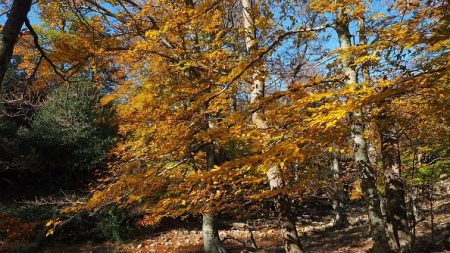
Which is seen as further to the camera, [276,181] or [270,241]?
[270,241]

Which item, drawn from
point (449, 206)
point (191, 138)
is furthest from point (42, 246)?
point (449, 206)

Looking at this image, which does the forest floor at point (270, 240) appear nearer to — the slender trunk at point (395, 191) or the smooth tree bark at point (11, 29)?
the slender trunk at point (395, 191)

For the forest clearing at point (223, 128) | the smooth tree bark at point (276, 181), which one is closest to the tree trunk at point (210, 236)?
the forest clearing at point (223, 128)

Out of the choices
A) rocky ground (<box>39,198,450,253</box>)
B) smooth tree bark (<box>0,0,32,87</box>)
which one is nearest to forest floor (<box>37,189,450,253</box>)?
rocky ground (<box>39,198,450,253</box>)

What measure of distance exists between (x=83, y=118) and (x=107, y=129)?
1.17 meters

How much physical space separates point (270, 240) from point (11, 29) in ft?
44.2

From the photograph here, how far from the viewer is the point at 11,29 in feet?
9.76

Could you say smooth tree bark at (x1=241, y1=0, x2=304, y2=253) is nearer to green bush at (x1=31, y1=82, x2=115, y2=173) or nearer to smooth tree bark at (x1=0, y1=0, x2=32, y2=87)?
smooth tree bark at (x1=0, y1=0, x2=32, y2=87)

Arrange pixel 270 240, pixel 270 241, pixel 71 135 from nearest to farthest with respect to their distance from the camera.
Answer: pixel 270 241 → pixel 270 240 → pixel 71 135

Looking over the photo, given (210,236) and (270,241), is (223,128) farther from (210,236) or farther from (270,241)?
(270,241)

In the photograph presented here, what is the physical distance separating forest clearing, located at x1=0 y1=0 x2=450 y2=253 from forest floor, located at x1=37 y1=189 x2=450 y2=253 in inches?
4.4

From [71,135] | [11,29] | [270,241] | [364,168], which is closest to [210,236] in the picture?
[270,241]

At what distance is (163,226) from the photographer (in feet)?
53.8

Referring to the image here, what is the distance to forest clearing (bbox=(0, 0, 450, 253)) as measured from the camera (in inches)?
180
